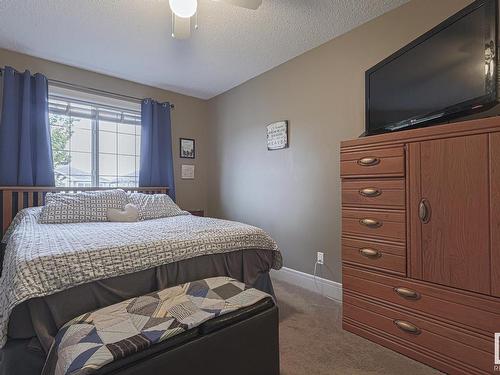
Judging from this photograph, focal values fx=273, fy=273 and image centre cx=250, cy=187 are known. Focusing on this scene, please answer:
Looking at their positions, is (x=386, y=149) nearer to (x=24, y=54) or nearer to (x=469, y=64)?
(x=469, y=64)

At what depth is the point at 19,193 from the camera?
2641 mm

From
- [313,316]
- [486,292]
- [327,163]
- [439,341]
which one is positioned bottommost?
[313,316]

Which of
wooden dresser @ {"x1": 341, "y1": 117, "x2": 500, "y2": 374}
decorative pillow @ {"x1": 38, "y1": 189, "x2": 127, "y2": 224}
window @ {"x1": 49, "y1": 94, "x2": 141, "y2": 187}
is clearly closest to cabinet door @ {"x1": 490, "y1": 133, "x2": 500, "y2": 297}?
wooden dresser @ {"x1": 341, "y1": 117, "x2": 500, "y2": 374}

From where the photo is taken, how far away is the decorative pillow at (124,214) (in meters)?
2.56

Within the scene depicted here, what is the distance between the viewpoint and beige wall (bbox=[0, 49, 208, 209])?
119 inches

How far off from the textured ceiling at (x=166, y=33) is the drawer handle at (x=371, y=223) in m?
1.61

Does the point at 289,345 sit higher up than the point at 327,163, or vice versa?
the point at 327,163

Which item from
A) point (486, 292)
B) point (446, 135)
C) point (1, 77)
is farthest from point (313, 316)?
point (1, 77)

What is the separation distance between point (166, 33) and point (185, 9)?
2.80 ft

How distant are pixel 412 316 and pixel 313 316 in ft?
2.51

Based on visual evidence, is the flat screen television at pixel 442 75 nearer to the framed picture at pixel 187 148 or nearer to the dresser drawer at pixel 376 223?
the dresser drawer at pixel 376 223

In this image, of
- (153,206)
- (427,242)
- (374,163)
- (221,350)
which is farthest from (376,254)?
(153,206)

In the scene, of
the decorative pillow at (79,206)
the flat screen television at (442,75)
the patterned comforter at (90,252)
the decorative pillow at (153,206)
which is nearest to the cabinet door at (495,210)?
the flat screen television at (442,75)

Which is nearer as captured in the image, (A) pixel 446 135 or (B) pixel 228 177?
(A) pixel 446 135
